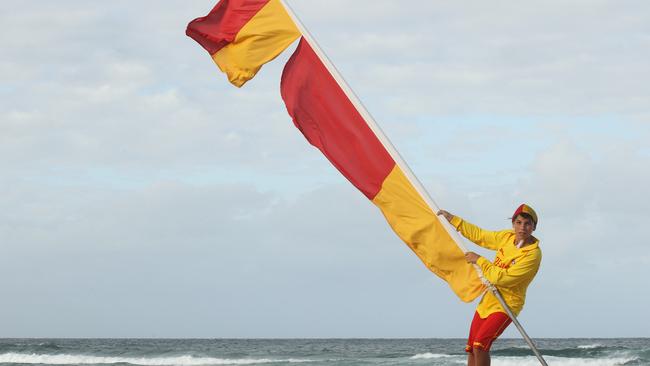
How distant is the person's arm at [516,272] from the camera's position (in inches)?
233

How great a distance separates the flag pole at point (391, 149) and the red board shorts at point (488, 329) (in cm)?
15

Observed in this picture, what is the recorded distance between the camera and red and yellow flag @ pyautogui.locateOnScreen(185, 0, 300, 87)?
6840mm

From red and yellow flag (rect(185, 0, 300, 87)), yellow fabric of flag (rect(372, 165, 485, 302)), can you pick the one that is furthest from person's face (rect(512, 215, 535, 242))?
red and yellow flag (rect(185, 0, 300, 87))

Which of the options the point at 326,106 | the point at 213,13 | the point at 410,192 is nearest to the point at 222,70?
the point at 213,13

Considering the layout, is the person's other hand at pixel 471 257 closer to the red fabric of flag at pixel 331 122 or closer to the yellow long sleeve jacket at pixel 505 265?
the yellow long sleeve jacket at pixel 505 265

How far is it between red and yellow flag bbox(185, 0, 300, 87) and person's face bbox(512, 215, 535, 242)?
1994 mm

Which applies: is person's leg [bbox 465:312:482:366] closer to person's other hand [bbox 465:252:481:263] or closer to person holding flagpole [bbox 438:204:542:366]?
person holding flagpole [bbox 438:204:542:366]

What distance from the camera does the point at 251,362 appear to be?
3475 cm

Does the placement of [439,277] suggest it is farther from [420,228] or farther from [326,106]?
[326,106]

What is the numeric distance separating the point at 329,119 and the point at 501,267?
150 centimetres

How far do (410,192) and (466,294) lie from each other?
0.73 metres

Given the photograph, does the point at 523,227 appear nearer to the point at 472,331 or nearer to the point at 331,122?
the point at 472,331

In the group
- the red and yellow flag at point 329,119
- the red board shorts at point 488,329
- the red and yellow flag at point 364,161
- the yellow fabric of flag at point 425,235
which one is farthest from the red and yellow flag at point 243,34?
the red board shorts at point 488,329

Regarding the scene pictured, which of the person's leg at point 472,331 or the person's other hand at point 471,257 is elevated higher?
the person's other hand at point 471,257
